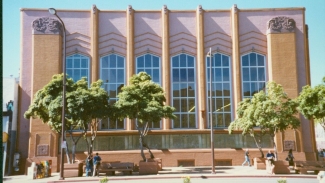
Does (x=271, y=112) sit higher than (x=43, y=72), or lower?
lower

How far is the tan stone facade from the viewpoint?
31.2m

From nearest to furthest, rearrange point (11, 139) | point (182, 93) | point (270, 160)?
point (270, 160)
point (11, 139)
point (182, 93)

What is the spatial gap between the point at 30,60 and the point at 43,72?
1.86 m

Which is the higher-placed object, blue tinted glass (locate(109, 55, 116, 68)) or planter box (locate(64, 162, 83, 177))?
blue tinted glass (locate(109, 55, 116, 68))

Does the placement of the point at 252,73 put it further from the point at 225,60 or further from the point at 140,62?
the point at 140,62

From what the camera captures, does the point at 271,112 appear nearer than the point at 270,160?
No

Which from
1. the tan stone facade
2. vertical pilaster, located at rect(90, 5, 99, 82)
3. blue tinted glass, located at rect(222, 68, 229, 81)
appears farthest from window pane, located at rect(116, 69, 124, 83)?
blue tinted glass, located at rect(222, 68, 229, 81)

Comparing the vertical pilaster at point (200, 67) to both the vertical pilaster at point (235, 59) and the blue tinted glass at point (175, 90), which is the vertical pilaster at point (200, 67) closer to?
the blue tinted glass at point (175, 90)

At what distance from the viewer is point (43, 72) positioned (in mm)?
31312

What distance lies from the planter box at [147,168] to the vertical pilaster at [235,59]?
1213 centimetres

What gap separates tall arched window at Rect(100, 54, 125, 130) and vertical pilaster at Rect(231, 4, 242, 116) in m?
10.6

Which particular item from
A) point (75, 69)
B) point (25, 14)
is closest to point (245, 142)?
point (75, 69)

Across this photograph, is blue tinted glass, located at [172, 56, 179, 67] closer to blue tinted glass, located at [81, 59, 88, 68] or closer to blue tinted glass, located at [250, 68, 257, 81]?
blue tinted glass, located at [250, 68, 257, 81]

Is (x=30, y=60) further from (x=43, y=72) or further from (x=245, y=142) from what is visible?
(x=245, y=142)
